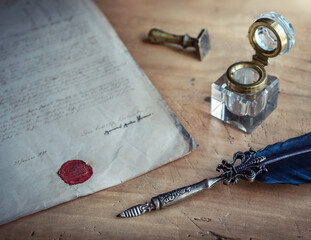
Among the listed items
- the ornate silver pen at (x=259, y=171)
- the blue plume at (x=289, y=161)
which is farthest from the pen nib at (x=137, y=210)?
the blue plume at (x=289, y=161)

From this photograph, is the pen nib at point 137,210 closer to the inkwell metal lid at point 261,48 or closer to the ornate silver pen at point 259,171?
the ornate silver pen at point 259,171

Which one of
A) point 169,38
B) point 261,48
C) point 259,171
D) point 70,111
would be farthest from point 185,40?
point 259,171

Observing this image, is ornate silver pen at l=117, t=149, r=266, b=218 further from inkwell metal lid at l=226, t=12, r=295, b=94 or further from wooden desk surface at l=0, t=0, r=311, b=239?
inkwell metal lid at l=226, t=12, r=295, b=94

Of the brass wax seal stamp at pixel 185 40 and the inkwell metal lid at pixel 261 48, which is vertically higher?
the inkwell metal lid at pixel 261 48

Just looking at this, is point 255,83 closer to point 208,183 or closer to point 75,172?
point 208,183

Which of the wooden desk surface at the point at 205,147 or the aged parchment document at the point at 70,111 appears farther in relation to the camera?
the aged parchment document at the point at 70,111

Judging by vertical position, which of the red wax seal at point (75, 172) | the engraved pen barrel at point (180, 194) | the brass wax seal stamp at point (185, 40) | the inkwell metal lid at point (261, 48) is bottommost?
the red wax seal at point (75, 172)
